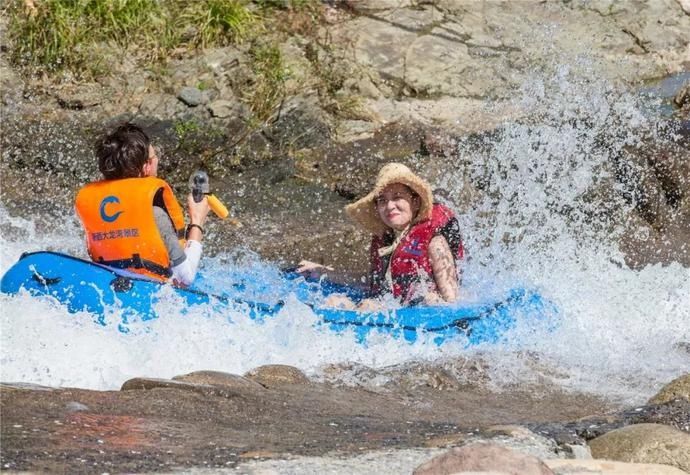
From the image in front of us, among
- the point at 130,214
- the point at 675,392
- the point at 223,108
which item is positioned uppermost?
the point at 223,108

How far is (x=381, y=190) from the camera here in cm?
664

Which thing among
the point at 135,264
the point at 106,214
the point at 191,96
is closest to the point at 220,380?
the point at 135,264

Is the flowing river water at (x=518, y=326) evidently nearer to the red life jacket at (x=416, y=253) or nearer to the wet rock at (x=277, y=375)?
the wet rock at (x=277, y=375)

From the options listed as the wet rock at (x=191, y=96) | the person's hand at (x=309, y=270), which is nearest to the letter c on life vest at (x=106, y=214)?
the person's hand at (x=309, y=270)

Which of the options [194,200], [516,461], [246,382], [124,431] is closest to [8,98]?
[194,200]

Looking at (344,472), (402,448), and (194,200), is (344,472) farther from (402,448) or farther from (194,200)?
(194,200)

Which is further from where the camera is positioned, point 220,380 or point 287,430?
point 220,380

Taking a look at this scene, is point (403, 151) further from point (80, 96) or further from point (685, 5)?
point (685, 5)

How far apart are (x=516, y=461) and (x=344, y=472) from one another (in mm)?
586

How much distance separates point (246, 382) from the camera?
497 cm

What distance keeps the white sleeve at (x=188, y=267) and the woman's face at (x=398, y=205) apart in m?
1.04

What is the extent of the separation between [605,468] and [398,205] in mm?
2962

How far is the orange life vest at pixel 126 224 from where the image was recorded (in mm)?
6215

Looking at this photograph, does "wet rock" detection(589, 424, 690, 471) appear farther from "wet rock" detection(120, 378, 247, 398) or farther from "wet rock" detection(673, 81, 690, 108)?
"wet rock" detection(673, 81, 690, 108)
